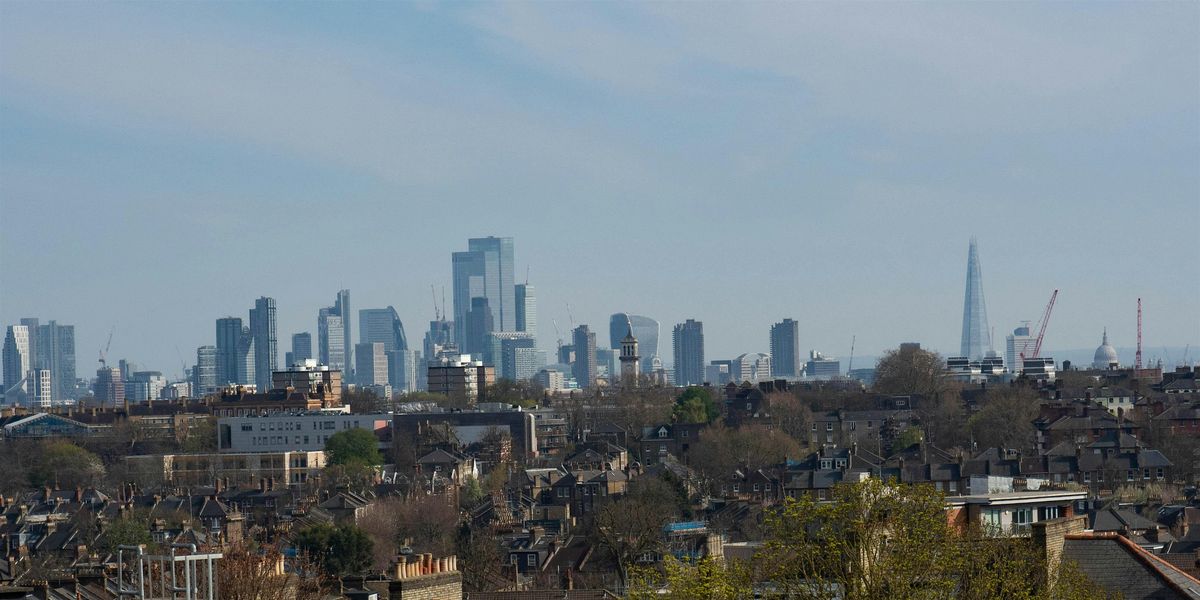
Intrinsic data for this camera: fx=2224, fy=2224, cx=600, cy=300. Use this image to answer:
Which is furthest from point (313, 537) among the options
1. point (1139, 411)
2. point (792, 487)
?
point (1139, 411)

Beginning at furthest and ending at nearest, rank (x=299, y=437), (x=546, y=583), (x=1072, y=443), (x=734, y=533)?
(x=299, y=437), (x=1072, y=443), (x=734, y=533), (x=546, y=583)

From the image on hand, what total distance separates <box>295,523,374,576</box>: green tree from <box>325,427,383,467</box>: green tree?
2480 inches

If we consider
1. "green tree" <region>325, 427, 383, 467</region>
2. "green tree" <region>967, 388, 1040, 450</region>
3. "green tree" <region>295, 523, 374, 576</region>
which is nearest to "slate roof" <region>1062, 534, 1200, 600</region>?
"green tree" <region>295, 523, 374, 576</region>

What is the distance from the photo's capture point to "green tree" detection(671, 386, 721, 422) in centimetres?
13912

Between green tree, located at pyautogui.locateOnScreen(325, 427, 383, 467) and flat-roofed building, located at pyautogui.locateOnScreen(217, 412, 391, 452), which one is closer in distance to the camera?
green tree, located at pyautogui.locateOnScreen(325, 427, 383, 467)

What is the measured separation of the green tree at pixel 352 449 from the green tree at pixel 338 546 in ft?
207

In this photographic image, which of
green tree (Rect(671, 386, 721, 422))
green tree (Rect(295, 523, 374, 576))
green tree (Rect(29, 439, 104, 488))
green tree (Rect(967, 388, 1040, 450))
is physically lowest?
green tree (Rect(295, 523, 374, 576))

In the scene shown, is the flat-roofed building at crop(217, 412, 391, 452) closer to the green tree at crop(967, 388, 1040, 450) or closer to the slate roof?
the green tree at crop(967, 388, 1040, 450)

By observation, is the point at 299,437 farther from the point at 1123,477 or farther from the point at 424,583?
the point at 424,583

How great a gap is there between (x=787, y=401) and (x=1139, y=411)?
2691 centimetres

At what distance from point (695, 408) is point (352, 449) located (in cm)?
2221

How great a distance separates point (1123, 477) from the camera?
94.6 metres

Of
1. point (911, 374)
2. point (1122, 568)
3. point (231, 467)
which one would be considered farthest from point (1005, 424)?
point (1122, 568)

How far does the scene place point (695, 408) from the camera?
14100 cm
